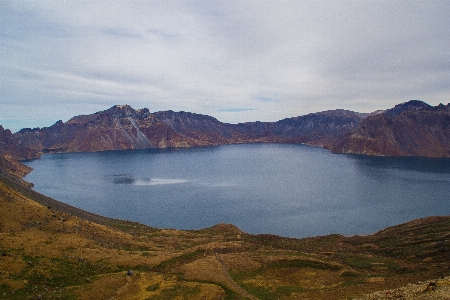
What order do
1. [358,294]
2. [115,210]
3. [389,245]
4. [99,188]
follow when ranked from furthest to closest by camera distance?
1. [99,188]
2. [115,210]
3. [389,245]
4. [358,294]

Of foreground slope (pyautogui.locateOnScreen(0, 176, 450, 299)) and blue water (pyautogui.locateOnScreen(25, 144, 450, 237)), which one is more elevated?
foreground slope (pyautogui.locateOnScreen(0, 176, 450, 299))

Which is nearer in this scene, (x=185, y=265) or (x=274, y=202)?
(x=185, y=265)

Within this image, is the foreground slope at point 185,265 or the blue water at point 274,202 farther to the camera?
the blue water at point 274,202

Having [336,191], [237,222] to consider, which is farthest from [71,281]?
[336,191]

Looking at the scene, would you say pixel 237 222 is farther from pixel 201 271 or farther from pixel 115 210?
pixel 201 271

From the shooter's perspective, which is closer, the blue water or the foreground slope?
the foreground slope

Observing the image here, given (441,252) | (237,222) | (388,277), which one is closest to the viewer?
(388,277)

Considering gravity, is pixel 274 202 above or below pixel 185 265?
below

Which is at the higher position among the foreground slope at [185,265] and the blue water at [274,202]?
the foreground slope at [185,265]
